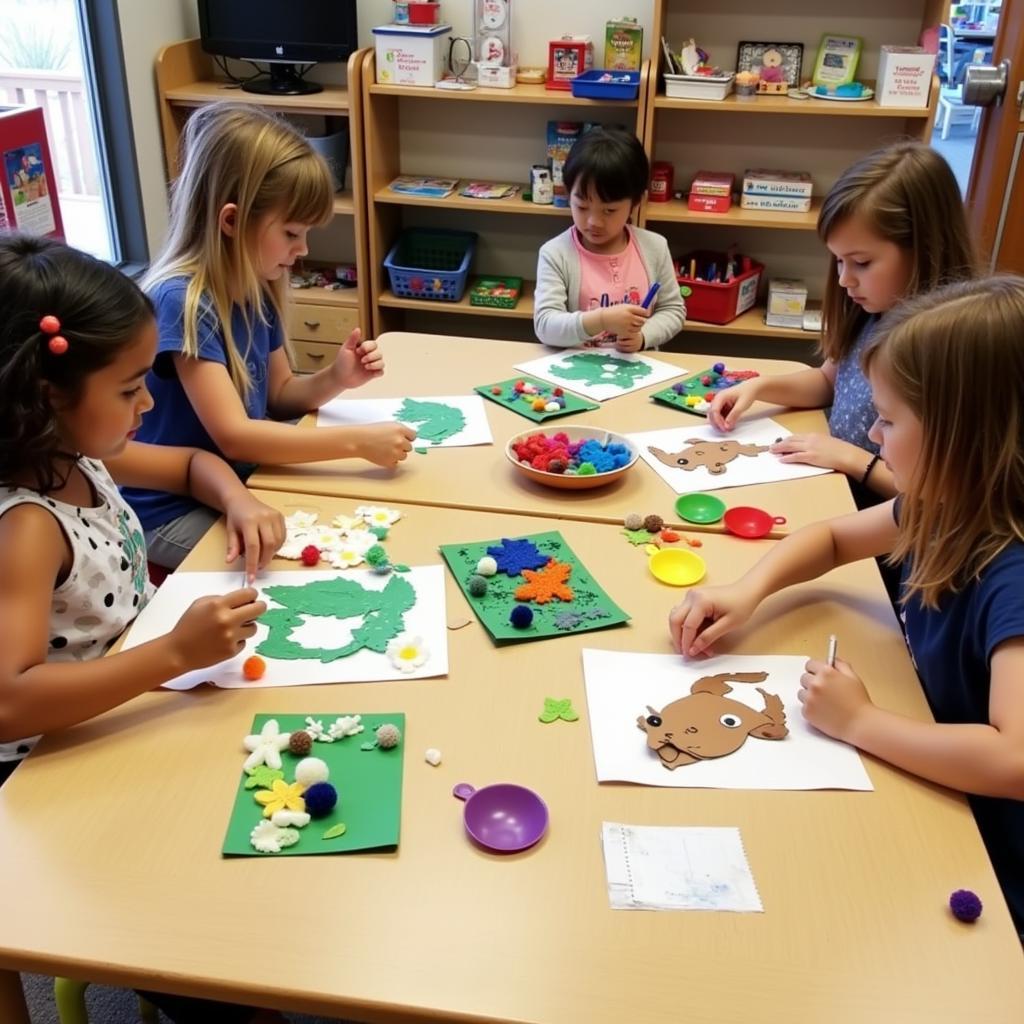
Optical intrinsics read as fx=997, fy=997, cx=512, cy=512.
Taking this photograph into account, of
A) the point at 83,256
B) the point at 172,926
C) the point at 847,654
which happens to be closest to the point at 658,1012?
the point at 172,926

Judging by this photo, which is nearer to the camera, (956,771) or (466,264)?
(956,771)

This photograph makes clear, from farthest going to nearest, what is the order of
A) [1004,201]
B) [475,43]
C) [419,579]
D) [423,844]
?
1. [475,43]
2. [1004,201]
3. [419,579]
4. [423,844]

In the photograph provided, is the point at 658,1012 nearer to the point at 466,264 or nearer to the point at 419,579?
→ the point at 419,579

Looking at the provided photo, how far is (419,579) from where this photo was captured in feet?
3.99

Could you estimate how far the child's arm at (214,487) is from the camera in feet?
4.10

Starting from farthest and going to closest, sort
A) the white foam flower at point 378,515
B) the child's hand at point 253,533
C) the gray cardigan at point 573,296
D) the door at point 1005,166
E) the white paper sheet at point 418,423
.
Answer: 1. the door at point 1005,166
2. the gray cardigan at point 573,296
3. the white paper sheet at point 418,423
4. the white foam flower at point 378,515
5. the child's hand at point 253,533

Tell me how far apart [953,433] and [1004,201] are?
1953 millimetres

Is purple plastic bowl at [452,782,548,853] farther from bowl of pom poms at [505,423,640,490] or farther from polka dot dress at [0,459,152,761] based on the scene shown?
bowl of pom poms at [505,423,640,490]

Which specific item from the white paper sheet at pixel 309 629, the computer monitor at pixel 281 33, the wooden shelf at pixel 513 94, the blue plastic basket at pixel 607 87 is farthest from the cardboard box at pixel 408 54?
the white paper sheet at pixel 309 629

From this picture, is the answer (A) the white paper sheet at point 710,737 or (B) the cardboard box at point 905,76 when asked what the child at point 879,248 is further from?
(B) the cardboard box at point 905,76

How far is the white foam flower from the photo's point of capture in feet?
4.43

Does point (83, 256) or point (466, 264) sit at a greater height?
point (83, 256)

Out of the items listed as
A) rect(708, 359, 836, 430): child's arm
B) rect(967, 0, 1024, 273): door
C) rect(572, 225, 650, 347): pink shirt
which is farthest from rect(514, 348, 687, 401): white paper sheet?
rect(967, 0, 1024, 273): door

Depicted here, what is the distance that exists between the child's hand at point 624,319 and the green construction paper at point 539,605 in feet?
2.56
